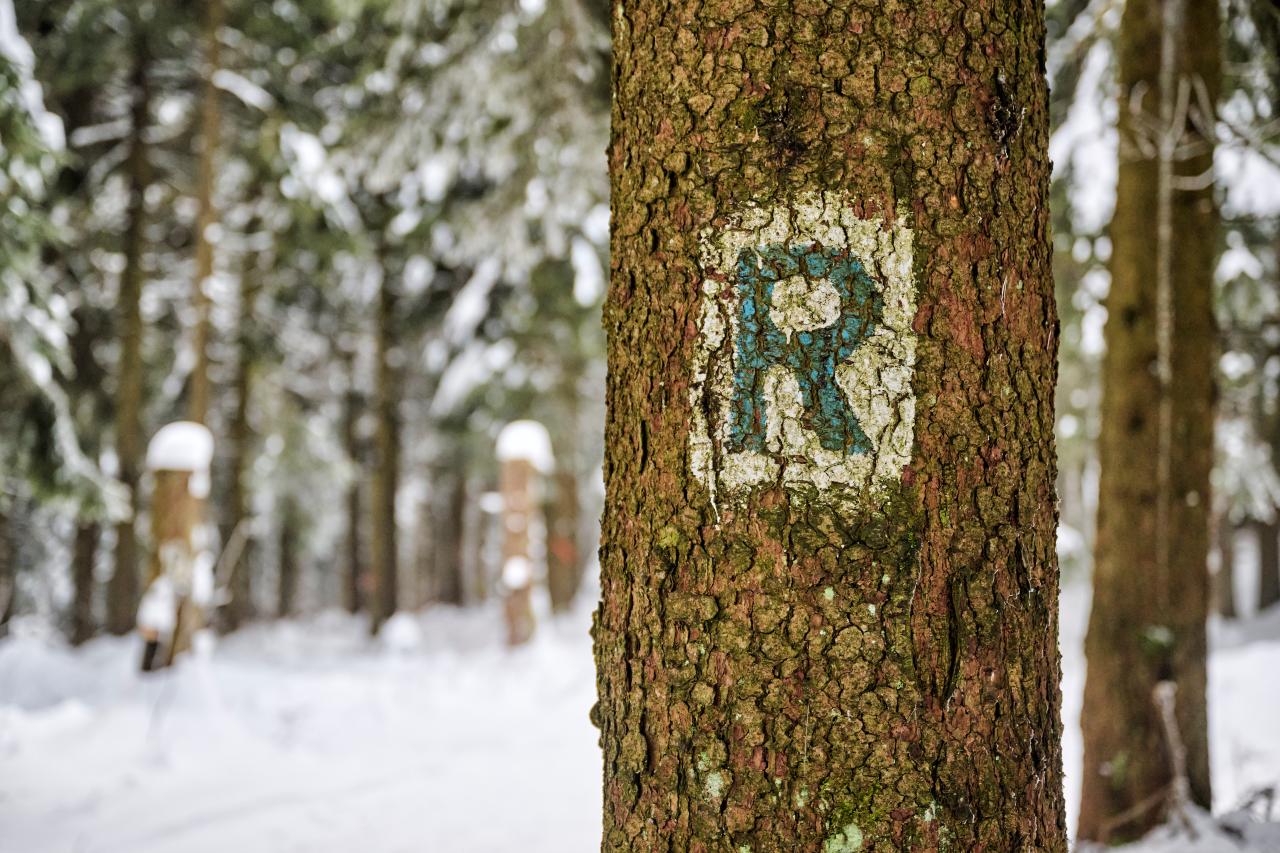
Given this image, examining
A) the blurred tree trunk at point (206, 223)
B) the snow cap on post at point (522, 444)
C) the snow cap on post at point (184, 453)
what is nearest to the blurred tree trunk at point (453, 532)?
the snow cap on post at point (522, 444)

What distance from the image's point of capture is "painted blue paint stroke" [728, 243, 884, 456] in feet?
3.79

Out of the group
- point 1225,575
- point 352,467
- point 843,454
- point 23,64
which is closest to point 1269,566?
point 1225,575

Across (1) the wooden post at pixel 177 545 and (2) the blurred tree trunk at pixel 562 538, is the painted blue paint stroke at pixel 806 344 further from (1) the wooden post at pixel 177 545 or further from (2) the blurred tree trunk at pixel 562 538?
(2) the blurred tree trunk at pixel 562 538

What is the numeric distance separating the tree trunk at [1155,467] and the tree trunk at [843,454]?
273 centimetres

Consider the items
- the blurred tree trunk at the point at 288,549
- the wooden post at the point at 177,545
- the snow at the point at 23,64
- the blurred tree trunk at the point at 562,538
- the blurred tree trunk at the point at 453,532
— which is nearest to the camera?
the snow at the point at 23,64

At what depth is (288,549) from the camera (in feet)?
68.7

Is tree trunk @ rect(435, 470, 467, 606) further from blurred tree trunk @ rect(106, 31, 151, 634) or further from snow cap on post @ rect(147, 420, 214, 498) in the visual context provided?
snow cap on post @ rect(147, 420, 214, 498)

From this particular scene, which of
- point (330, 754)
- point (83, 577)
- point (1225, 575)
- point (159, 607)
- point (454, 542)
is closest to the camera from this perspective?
point (330, 754)

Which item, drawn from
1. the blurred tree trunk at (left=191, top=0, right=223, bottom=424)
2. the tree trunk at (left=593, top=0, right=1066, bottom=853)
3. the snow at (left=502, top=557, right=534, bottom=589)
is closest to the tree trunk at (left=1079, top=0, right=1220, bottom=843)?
the tree trunk at (left=593, top=0, right=1066, bottom=853)

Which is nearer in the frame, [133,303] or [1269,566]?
[133,303]

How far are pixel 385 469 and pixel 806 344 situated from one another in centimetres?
1395

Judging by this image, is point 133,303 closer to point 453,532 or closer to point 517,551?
point 517,551

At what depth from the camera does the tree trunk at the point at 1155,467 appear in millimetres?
3504

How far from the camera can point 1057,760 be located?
128cm
